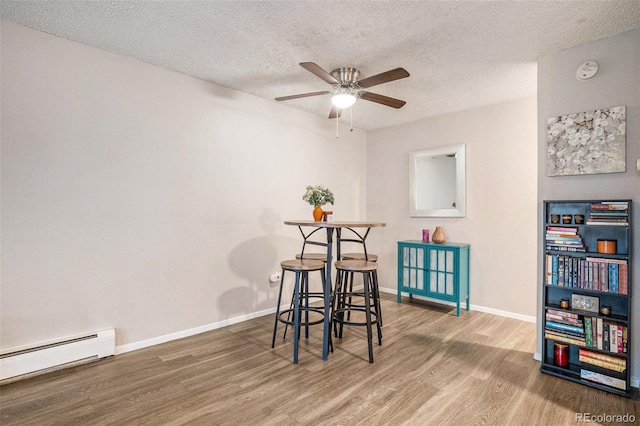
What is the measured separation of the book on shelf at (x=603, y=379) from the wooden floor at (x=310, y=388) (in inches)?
2.9

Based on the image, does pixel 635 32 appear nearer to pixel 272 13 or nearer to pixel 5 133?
pixel 272 13

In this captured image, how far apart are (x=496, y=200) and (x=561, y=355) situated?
6.26 ft

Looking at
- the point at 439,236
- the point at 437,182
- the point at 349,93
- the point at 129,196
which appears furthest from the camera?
the point at 437,182

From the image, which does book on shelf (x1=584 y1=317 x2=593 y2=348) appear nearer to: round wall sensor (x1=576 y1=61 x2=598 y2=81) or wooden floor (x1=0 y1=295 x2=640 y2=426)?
wooden floor (x1=0 y1=295 x2=640 y2=426)

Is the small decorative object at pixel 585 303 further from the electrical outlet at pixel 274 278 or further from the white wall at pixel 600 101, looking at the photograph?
the electrical outlet at pixel 274 278

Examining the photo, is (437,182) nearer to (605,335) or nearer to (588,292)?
(588,292)

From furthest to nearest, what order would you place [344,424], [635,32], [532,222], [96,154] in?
[532,222] < [96,154] < [635,32] < [344,424]

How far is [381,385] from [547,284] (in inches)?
57.1

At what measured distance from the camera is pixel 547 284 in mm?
2449

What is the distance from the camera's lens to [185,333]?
122 inches

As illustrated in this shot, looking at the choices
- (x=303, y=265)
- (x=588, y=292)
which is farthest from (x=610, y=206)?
(x=303, y=265)

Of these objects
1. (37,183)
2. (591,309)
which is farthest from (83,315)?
(591,309)

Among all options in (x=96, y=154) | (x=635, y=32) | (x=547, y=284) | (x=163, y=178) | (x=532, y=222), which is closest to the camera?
(x=635, y=32)

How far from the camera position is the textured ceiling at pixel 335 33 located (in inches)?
81.4
